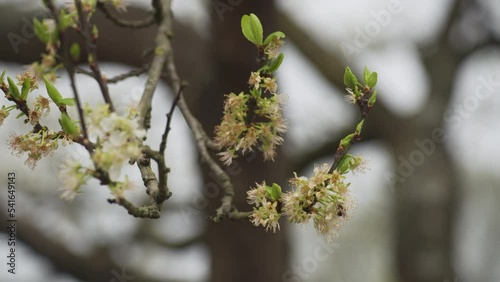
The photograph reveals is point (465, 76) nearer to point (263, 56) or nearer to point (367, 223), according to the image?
point (263, 56)

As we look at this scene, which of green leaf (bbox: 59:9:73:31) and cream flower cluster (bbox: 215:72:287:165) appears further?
cream flower cluster (bbox: 215:72:287:165)

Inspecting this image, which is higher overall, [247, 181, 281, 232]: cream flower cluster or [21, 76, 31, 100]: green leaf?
[247, 181, 281, 232]: cream flower cluster

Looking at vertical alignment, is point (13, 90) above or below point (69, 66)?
below

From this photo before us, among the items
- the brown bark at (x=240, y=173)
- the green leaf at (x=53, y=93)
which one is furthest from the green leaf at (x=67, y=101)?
the brown bark at (x=240, y=173)

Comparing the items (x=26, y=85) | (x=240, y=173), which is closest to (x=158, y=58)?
(x=26, y=85)

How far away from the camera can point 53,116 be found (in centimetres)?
284

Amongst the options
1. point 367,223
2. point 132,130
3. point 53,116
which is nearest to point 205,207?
point 53,116

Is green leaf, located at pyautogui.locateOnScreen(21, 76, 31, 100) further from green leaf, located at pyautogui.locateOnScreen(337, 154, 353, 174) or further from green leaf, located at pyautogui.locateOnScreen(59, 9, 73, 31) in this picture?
green leaf, located at pyautogui.locateOnScreen(337, 154, 353, 174)

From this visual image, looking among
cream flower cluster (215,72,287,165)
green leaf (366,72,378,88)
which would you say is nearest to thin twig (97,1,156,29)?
cream flower cluster (215,72,287,165)

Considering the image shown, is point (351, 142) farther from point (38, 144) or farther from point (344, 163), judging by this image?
point (38, 144)

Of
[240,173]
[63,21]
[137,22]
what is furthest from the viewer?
[240,173]

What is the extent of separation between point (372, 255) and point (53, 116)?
3.62 metres

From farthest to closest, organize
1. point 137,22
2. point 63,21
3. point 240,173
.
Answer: point 240,173, point 137,22, point 63,21

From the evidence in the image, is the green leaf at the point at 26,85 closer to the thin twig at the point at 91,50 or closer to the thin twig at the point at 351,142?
the thin twig at the point at 91,50
